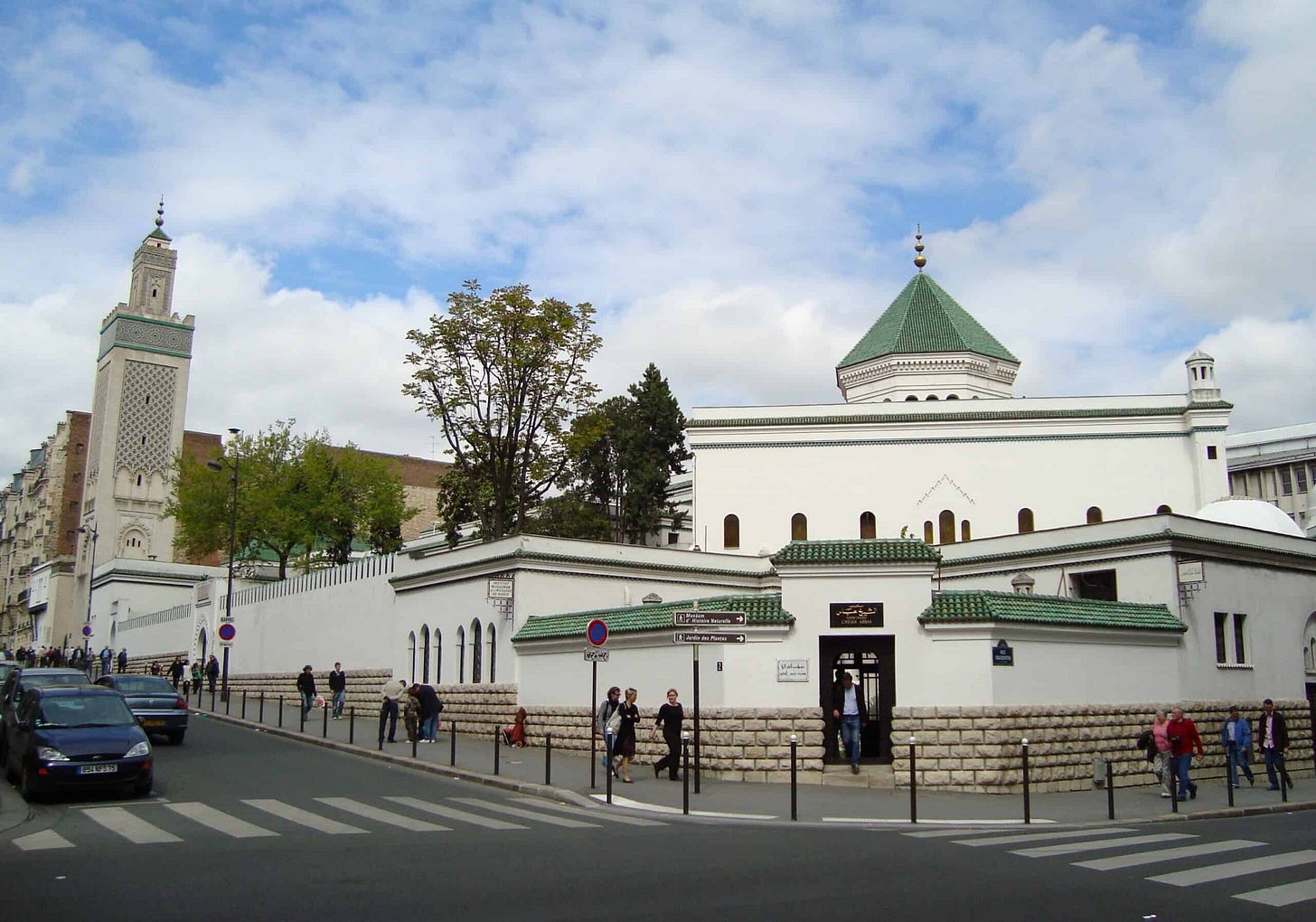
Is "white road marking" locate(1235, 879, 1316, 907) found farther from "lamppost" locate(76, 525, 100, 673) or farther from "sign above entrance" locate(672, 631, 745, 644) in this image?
"lamppost" locate(76, 525, 100, 673)

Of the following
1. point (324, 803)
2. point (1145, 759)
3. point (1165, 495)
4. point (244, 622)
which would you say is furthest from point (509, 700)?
point (1165, 495)

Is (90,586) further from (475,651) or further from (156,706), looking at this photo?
(156,706)

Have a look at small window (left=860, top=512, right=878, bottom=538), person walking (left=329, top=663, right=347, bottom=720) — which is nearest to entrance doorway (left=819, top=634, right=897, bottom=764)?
person walking (left=329, top=663, right=347, bottom=720)

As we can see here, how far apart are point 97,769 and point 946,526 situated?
35.9 m

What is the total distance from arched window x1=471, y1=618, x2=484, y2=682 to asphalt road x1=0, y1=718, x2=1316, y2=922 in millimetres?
13275

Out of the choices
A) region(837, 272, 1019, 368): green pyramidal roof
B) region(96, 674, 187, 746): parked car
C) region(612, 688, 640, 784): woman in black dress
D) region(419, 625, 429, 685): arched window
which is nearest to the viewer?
region(612, 688, 640, 784): woman in black dress

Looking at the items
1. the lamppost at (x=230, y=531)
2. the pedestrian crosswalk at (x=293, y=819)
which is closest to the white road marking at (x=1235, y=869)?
the pedestrian crosswalk at (x=293, y=819)

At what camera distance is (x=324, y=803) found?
53.8 ft

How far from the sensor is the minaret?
277 ft

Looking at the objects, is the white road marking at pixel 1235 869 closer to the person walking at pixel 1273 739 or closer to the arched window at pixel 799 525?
the person walking at pixel 1273 739

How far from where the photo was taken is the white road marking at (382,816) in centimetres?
1399

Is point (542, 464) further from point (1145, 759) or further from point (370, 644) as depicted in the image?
point (1145, 759)

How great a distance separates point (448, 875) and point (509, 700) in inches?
713

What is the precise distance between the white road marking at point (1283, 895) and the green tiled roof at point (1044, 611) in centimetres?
998
